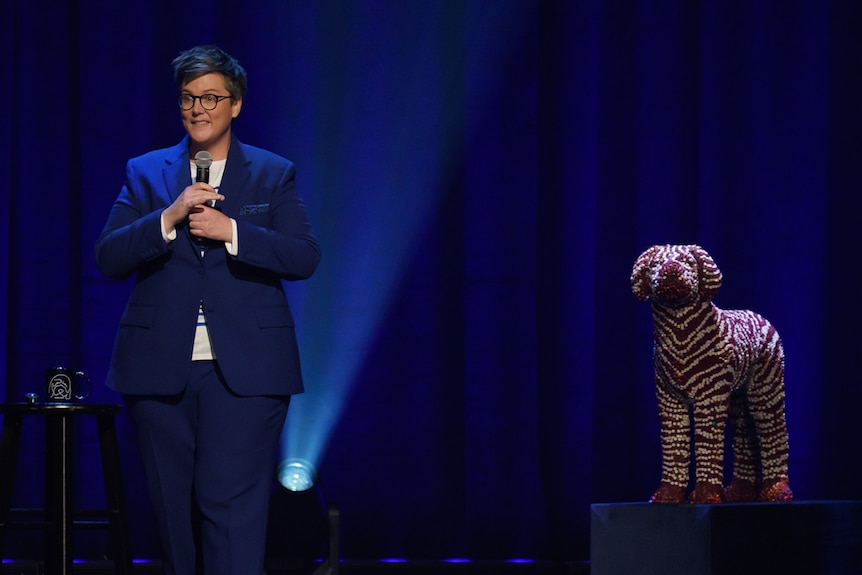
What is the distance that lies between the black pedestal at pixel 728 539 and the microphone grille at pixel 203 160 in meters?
1.37

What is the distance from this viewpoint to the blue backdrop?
340 cm

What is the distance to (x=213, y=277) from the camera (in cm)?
192

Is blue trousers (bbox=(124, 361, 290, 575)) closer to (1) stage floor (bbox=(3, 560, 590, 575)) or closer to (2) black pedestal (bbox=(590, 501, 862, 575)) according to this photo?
(2) black pedestal (bbox=(590, 501, 862, 575))

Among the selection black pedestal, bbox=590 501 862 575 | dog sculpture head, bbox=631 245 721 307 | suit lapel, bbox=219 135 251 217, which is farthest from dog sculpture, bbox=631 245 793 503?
suit lapel, bbox=219 135 251 217

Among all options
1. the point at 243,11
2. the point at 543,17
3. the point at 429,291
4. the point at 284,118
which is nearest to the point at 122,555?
the point at 429,291

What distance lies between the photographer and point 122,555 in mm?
2734

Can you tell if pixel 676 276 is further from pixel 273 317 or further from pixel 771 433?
pixel 273 317

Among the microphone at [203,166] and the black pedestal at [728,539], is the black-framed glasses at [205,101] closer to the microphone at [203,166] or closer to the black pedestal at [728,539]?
the microphone at [203,166]

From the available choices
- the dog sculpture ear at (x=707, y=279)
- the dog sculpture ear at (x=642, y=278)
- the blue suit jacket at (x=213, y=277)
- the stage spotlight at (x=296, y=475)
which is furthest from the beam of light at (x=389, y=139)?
the blue suit jacket at (x=213, y=277)

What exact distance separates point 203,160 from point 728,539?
1.50 m

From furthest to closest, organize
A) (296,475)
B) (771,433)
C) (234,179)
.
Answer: (296,475)
(771,433)
(234,179)

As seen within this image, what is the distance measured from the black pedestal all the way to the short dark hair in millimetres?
1400

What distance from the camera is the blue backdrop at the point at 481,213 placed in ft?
11.1

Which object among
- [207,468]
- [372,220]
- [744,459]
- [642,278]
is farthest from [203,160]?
[744,459]
